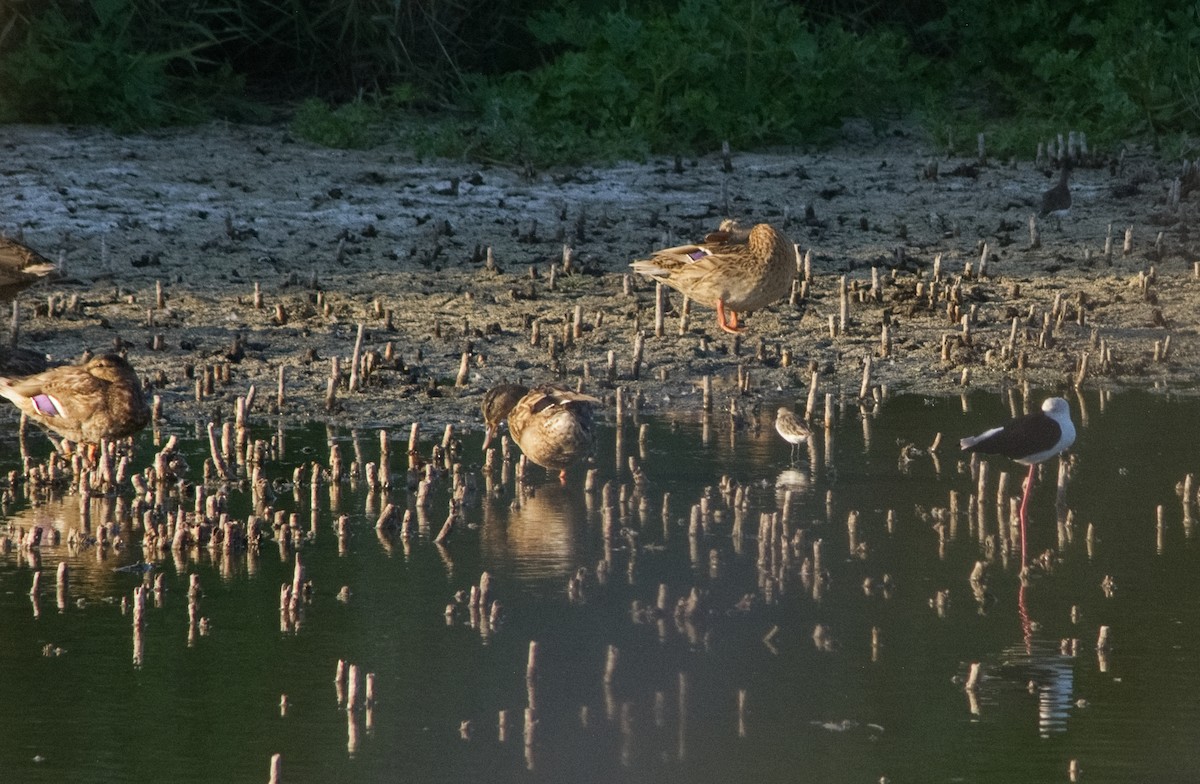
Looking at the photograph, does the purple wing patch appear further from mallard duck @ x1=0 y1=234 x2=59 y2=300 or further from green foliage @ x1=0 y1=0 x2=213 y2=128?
green foliage @ x1=0 y1=0 x2=213 y2=128

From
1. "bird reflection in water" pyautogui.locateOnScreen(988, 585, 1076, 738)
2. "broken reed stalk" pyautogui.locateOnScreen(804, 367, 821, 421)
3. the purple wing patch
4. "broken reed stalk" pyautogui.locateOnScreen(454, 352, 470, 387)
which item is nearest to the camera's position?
"bird reflection in water" pyautogui.locateOnScreen(988, 585, 1076, 738)

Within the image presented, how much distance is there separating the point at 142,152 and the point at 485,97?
377cm

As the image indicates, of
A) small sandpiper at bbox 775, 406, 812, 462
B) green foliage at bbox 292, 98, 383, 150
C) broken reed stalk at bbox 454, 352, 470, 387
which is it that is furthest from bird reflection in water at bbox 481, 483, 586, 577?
green foliage at bbox 292, 98, 383, 150

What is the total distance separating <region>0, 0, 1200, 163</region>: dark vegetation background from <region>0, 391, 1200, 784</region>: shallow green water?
949 cm

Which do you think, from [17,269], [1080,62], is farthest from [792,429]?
[1080,62]

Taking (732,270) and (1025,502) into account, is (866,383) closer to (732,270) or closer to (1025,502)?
(732,270)

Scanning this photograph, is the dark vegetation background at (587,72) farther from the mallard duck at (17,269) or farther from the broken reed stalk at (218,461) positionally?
the broken reed stalk at (218,461)

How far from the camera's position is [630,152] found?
18797 millimetres

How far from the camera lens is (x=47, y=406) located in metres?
10.4

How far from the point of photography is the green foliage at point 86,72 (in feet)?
62.5

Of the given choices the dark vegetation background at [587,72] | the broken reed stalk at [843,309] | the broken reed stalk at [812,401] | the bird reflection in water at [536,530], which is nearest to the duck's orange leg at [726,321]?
the broken reed stalk at [843,309]

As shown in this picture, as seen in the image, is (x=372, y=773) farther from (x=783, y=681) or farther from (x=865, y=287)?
(x=865, y=287)

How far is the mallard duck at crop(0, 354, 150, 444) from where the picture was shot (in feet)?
33.3

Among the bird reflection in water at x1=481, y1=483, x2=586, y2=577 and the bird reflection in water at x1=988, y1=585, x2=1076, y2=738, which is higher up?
the bird reflection in water at x1=481, y1=483, x2=586, y2=577
